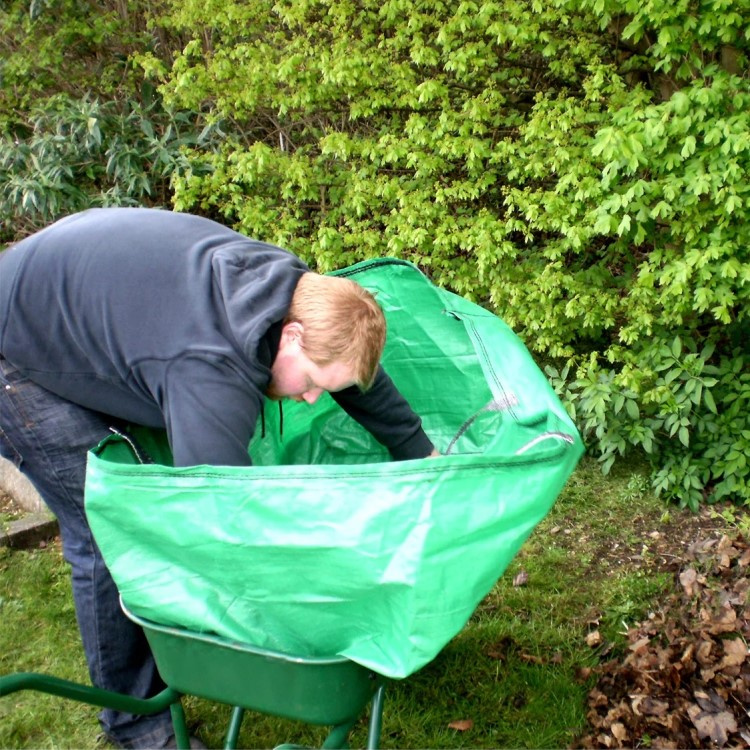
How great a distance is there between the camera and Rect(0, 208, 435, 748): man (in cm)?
154

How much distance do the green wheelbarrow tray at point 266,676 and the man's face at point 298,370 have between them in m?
0.54

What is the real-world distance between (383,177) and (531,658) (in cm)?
233

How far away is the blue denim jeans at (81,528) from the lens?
1.89 meters

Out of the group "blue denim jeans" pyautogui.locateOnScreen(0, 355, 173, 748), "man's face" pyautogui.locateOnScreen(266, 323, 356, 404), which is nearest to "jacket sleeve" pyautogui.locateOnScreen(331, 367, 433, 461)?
"man's face" pyautogui.locateOnScreen(266, 323, 356, 404)

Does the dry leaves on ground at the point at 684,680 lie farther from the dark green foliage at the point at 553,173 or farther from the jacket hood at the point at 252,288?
the jacket hood at the point at 252,288

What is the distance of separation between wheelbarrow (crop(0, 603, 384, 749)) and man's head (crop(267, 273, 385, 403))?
56 cm

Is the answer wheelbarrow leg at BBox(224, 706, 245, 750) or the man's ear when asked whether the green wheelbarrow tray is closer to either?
wheelbarrow leg at BBox(224, 706, 245, 750)

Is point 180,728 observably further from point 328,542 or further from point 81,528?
point 328,542

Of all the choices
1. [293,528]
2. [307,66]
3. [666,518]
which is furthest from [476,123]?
[293,528]

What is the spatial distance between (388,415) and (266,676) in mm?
786

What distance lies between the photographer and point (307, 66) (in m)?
3.76

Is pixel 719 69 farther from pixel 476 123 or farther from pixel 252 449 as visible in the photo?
pixel 252 449

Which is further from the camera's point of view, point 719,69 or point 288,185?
point 288,185

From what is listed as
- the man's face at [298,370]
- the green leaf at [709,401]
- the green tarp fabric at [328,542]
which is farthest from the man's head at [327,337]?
the green leaf at [709,401]
